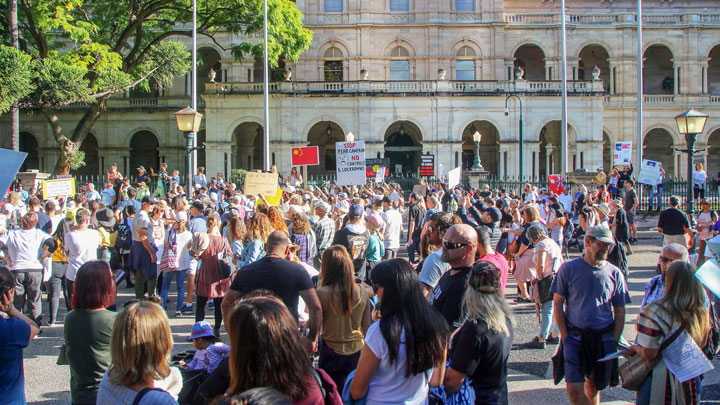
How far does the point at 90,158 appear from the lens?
4416cm

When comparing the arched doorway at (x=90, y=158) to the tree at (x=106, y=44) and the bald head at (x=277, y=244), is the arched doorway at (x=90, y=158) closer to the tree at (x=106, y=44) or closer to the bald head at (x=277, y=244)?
the tree at (x=106, y=44)

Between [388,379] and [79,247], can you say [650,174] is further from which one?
[388,379]

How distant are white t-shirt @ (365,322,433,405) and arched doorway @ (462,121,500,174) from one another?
122ft

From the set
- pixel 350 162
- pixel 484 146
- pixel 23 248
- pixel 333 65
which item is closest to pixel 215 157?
pixel 333 65

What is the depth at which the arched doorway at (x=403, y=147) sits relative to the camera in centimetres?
4022

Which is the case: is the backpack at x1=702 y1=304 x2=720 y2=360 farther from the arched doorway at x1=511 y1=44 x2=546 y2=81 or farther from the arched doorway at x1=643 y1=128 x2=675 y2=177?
the arched doorway at x1=643 y1=128 x2=675 y2=177

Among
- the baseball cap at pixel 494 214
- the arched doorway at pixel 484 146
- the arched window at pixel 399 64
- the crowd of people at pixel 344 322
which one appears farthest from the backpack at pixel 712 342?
the arched window at pixel 399 64

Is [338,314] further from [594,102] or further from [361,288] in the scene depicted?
[594,102]

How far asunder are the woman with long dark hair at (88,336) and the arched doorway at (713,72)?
48558 mm

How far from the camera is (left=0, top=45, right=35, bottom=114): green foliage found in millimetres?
22703

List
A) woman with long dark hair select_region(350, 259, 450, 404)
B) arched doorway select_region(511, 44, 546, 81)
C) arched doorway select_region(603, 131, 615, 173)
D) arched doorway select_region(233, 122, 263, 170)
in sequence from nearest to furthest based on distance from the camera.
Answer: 1. woman with long dark hair select_region(350, 259, 450, 404)
2. arched doorway select_region(233, 122, 263, 170)
3. arched doorway select_region(603, 131, 615, 173)
4. arched doorway select_region(511, 44, 546, 81)

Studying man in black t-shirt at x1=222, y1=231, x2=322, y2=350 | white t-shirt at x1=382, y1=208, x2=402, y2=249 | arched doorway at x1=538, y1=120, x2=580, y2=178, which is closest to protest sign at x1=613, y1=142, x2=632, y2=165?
arched doorway at x1=538, y1=120, x2=580, y2=178

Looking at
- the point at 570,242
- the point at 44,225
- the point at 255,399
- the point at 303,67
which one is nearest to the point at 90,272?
the point at 255,399

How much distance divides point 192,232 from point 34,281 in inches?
97.8
